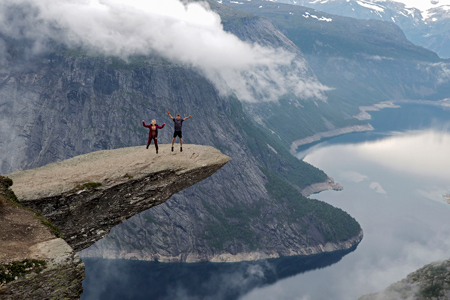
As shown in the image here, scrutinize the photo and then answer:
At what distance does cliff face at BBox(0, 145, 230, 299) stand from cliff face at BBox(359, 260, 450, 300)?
128m

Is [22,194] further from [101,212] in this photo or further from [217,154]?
[217,154]

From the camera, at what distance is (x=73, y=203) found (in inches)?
1619

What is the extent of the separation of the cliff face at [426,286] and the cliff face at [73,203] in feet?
421

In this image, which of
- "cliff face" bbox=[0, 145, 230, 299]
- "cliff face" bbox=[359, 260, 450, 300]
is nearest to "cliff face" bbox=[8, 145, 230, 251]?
"cliff face" bbox=[0, 145, 230, 299]

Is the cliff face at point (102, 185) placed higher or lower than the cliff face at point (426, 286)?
higher

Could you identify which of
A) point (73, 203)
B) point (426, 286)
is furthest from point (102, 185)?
point (426, 286)

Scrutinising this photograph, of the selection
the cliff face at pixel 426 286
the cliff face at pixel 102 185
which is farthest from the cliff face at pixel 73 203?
the cliff face at pixel 426 286

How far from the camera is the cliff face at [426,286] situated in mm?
139600

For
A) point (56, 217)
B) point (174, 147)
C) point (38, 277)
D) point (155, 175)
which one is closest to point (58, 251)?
point (38, 277)

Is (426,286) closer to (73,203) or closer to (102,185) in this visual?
(102,185)

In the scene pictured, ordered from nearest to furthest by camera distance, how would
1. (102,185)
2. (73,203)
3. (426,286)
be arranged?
(73,203)
(102,185)
(426,286)

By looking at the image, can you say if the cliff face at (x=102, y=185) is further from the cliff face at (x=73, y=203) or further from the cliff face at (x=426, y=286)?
the cliff face at (x=426, y=286)

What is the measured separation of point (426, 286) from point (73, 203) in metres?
150

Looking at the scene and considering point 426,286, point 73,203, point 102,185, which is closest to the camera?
point 73,203
